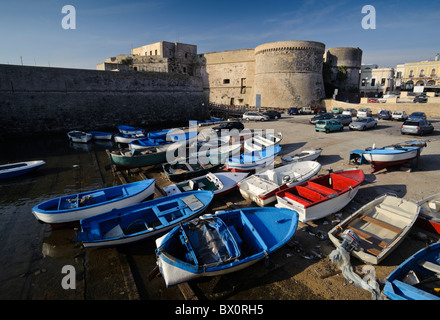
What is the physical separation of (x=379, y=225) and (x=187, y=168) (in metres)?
7.48

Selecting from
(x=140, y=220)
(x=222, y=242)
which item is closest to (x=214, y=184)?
(x=140, y=220)

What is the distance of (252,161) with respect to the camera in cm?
1045

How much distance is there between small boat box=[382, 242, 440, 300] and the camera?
3852mm

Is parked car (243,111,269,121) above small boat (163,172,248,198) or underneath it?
above

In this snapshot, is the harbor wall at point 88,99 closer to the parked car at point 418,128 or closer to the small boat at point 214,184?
the small boat at point 214,184

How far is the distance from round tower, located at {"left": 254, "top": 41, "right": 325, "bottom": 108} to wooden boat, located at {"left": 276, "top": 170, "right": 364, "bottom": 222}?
28874 millimetres

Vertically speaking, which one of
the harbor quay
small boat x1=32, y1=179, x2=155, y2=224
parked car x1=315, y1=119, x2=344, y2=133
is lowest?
the harbor quay

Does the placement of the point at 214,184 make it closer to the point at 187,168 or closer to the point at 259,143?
the point at 187,168

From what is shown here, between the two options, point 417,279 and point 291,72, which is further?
point 291,72

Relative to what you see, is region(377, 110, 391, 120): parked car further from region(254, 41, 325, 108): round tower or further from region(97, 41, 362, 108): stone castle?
region(97, 41, 362, 108): stone castle

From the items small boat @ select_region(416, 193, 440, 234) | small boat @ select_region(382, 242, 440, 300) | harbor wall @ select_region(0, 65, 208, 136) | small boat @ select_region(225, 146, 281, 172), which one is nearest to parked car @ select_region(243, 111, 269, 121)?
harbor wall @ select_region(0, 65, 208, 136)

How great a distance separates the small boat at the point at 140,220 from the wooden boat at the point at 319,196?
8.34 ft

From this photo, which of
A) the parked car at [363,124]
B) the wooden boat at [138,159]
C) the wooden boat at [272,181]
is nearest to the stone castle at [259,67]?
the parked car at [363,124]

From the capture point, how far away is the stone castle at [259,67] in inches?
1352
